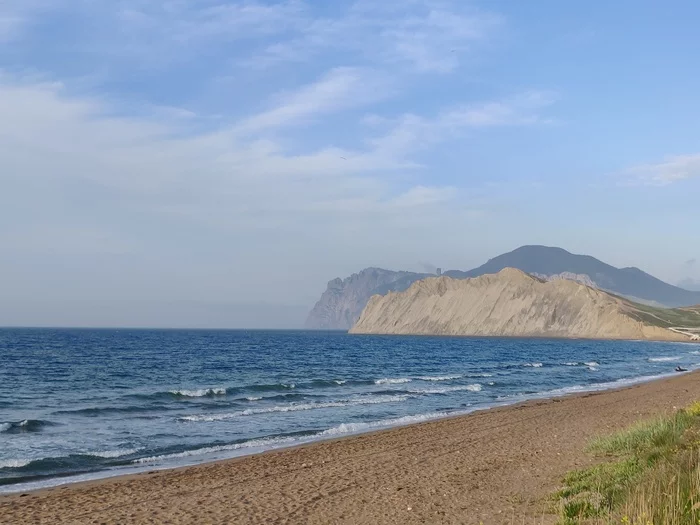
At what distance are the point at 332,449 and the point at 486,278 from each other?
174 meters

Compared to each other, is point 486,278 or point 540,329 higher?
point 486,278

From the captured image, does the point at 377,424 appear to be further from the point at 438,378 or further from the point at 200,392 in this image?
the point at 438,378

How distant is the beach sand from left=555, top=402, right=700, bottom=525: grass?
55 cm

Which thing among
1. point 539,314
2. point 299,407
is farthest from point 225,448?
point 539,314

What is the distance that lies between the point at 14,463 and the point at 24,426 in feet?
21.5

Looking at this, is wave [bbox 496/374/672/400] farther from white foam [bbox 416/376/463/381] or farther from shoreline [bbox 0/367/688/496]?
white foam [bbox 416/376/463/381]

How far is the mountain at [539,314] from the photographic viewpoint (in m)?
154

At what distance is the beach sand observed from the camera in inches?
436

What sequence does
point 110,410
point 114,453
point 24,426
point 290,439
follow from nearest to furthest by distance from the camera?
1. point 114,453
2. point 290,439
3. point 24,426
4. point 110,410

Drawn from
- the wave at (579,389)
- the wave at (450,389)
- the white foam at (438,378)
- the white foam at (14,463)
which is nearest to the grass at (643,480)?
the white foam at (14,463)

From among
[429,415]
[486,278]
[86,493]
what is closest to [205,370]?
[429,415]

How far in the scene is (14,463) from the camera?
16.5 m

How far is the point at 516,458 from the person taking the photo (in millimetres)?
15781

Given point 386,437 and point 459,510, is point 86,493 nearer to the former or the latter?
point 459,510
